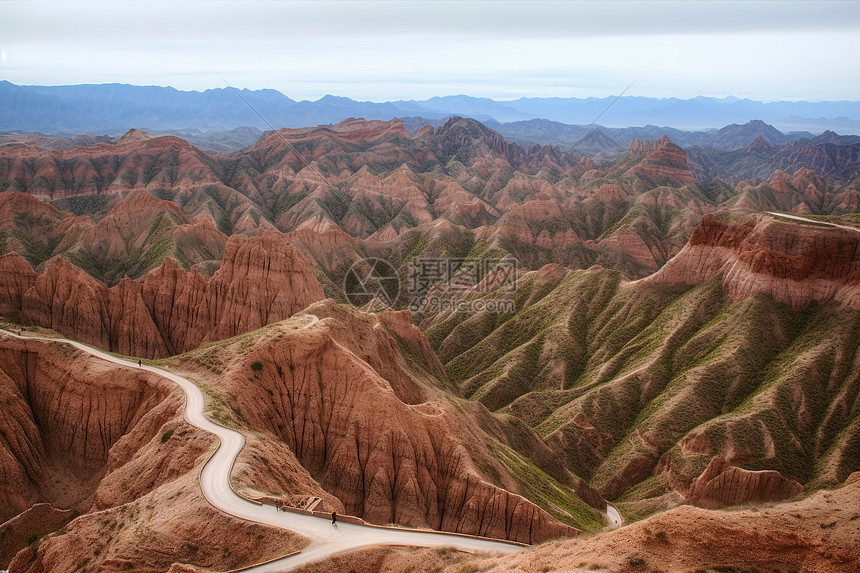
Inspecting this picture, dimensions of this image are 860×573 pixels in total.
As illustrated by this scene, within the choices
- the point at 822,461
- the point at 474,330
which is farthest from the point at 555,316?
the point at 822,461

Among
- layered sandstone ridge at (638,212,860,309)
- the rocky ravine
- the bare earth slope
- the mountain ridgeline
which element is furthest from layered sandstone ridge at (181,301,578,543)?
layered sandstone ridge at (638,212,860,309)

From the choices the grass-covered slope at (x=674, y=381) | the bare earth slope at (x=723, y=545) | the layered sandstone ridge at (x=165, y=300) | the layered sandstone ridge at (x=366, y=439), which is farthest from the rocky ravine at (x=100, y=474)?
the grass-covered slope at (x=674, y=381)

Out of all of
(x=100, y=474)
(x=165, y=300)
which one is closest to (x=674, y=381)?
(x=100, y=474)

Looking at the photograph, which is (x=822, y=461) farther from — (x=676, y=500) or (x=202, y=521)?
(x=202, y=521)

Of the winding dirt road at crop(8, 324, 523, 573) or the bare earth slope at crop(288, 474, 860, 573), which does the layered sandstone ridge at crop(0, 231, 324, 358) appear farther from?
the bare earth slope at crop(288, 474, 860, 573)

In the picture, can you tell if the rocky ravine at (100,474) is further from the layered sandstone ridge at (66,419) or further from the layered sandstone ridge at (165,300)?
the layered sandstone ridge at (165,300)

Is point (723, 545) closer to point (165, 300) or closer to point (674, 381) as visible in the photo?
point (674, 381)
